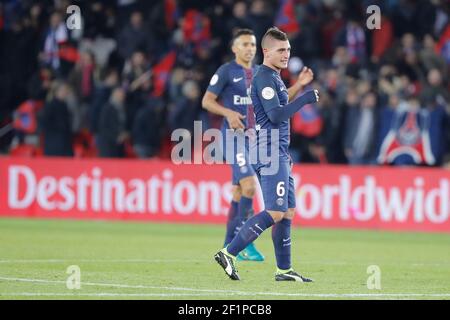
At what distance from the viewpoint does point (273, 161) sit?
37.8ft

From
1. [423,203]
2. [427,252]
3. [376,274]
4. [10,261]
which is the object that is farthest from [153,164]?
[376,274]

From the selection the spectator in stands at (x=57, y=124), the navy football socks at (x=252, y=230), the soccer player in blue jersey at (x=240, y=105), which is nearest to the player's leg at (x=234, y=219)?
the soccer player in blue jersey at (x=240, y=105)

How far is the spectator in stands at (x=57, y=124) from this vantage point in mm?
22516

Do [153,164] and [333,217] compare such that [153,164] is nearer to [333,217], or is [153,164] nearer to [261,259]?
[333,217]

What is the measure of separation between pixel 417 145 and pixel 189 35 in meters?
5.55

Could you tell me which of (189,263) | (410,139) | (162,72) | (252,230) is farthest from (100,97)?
(252,230)

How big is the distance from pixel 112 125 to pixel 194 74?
205cm

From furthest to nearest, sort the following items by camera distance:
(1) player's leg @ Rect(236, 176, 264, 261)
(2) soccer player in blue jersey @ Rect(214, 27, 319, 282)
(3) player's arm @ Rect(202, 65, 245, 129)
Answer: (1) player's leg @ Rect(236, 176, 264, 261), (3) player's arm @ Rect(202, 65, 245, 129), (2) soccer player in blue jersey @ Rect(214, 27, 319, 282)

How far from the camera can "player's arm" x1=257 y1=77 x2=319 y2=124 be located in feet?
36.7

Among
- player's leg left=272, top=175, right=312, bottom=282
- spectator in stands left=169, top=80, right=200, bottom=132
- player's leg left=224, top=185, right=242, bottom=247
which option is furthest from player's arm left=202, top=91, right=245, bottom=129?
spectator in stands left=169, top=80, right=200, bottom=132

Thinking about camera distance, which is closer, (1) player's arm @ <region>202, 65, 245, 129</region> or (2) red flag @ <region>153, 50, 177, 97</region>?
(1) player's arm @ <region>202, 65, 245, 129</region>

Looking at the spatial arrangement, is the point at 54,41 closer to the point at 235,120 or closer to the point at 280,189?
the point at 235,120

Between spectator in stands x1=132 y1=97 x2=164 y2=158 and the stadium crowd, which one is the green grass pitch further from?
the stadium crowd

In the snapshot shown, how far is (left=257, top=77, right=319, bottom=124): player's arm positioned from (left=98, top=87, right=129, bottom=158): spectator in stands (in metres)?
11.3
